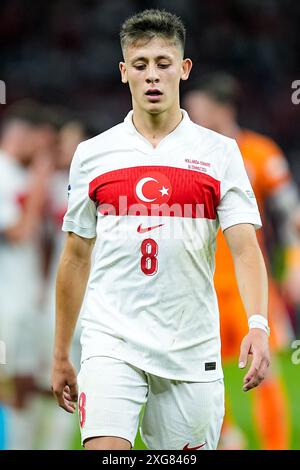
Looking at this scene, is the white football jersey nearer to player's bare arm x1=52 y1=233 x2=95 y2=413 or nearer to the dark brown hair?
player's bare arm x1=52 y1=233 x2=95 y2=413

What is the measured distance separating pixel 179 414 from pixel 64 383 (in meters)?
0.45

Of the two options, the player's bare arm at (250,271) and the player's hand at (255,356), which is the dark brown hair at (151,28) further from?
the player's hand at (255,356)

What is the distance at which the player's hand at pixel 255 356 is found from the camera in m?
3.89

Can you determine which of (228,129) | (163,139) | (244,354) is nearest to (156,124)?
(163,139)

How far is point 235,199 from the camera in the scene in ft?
14.0

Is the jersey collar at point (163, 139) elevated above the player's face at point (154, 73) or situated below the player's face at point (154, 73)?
below

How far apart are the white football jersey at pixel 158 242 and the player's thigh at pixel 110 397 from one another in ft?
0.14

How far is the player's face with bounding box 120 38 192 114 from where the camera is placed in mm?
4285

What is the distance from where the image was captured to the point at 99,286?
4.33m

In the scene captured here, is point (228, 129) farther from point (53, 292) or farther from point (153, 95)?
point (153, 95)

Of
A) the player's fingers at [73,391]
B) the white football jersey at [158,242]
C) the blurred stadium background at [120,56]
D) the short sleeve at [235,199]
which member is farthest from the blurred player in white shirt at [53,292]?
the blurred stadium background at [120,56]

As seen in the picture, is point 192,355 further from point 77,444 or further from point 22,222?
point 77,444

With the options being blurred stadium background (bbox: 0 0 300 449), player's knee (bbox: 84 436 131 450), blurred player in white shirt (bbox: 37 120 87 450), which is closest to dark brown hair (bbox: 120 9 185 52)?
player's knee (bbox: 84 436 131 450)

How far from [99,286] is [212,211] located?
50 cm
